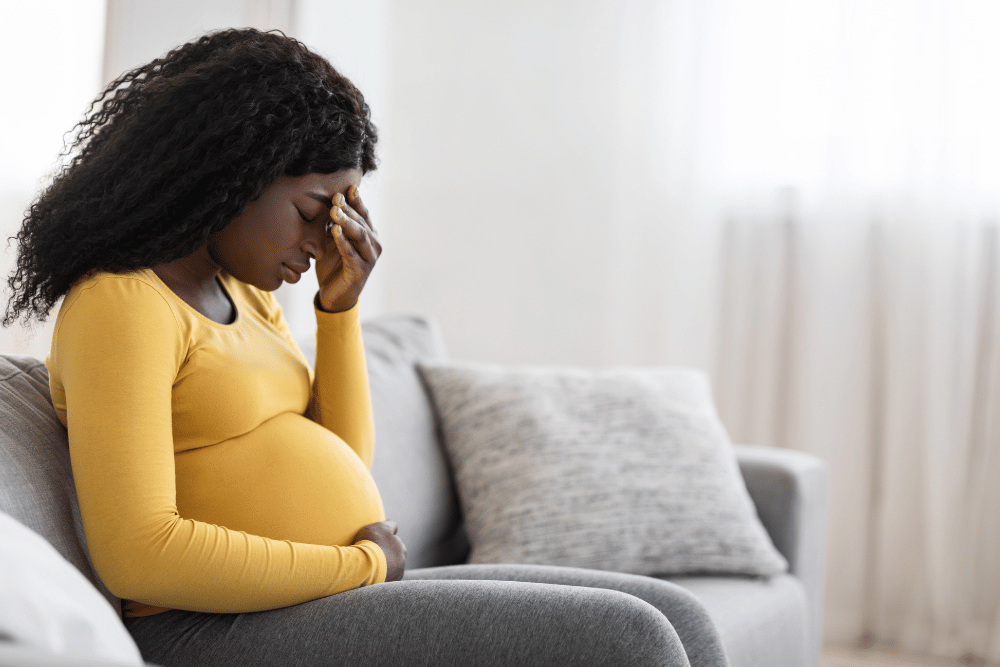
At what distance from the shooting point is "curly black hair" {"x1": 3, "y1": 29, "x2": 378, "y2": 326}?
36.6 inches

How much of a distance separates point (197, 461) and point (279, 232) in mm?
262

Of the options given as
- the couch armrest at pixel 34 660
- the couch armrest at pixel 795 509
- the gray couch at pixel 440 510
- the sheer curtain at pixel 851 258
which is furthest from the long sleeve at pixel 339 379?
the sheer curtain at pixel 851 258

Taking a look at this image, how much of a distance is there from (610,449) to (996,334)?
120 centimetres

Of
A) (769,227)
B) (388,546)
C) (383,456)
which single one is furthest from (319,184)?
(769,227)

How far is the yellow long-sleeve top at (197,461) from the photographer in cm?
84

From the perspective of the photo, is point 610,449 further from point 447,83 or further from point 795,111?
point 447,83

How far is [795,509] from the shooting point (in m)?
1.67

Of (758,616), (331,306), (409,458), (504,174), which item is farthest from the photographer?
(504,174)

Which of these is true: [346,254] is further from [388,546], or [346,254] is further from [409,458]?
[409,458]

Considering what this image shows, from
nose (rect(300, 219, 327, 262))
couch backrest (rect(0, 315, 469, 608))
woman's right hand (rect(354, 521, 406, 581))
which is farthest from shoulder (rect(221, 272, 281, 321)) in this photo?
woman's right hand (rect(354, 521, 406, 581))

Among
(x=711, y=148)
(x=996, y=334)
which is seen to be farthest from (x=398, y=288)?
(x=996, y=334)

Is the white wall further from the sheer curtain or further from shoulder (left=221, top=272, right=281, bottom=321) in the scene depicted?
shoulder (left=221, top=272, right=281, bottom=321)

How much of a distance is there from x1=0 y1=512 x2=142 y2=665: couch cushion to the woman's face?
0.43 meters

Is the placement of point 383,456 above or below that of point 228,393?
below
